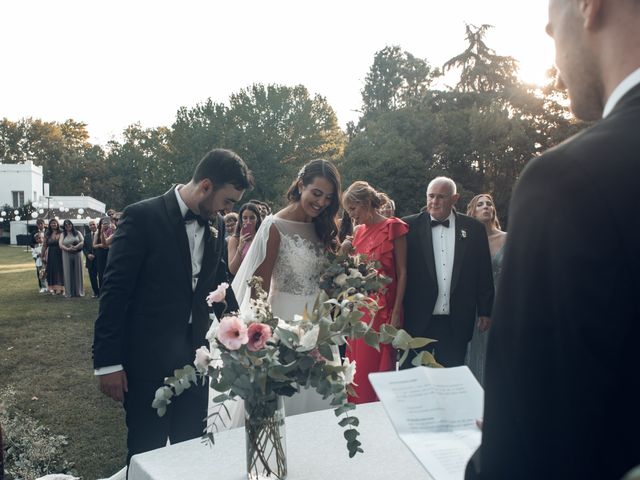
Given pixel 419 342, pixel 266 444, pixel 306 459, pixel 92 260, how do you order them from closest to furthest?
1. pixel 419 342
2. pixel 266 444
3. pixel 306 459
4. pixel 92 260

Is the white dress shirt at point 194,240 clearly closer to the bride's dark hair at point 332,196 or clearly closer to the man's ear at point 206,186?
the man's ear at point 206,186

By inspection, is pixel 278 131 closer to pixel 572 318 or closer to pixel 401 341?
pixel 401 341

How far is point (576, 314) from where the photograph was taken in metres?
0.72

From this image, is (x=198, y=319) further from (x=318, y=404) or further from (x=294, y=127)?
(x=294, y=127)

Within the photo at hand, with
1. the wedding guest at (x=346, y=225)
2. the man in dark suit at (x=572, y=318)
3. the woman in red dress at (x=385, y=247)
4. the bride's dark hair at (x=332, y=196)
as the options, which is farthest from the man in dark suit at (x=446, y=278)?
the man in dark suit at (x=572, y=318)

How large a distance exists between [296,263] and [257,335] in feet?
8.01

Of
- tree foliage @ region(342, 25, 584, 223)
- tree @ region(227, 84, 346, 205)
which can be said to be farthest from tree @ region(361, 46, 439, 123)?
tree foliage @ region(342, 25, 584, 223)

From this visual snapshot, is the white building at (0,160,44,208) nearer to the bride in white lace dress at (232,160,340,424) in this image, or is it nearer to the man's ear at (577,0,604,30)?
the bride in white lace dress at (232,160,340,424)

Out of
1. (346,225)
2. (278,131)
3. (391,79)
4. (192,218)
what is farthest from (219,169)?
(391,79)

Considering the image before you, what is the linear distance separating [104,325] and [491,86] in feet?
118

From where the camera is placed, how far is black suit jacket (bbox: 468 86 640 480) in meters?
0.72

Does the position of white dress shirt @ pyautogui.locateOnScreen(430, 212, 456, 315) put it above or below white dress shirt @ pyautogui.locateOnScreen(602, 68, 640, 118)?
below

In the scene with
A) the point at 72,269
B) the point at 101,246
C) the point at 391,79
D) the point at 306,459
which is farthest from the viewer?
the point at 391,79

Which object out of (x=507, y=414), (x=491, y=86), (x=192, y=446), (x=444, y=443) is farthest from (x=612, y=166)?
(x=491, y=86)
